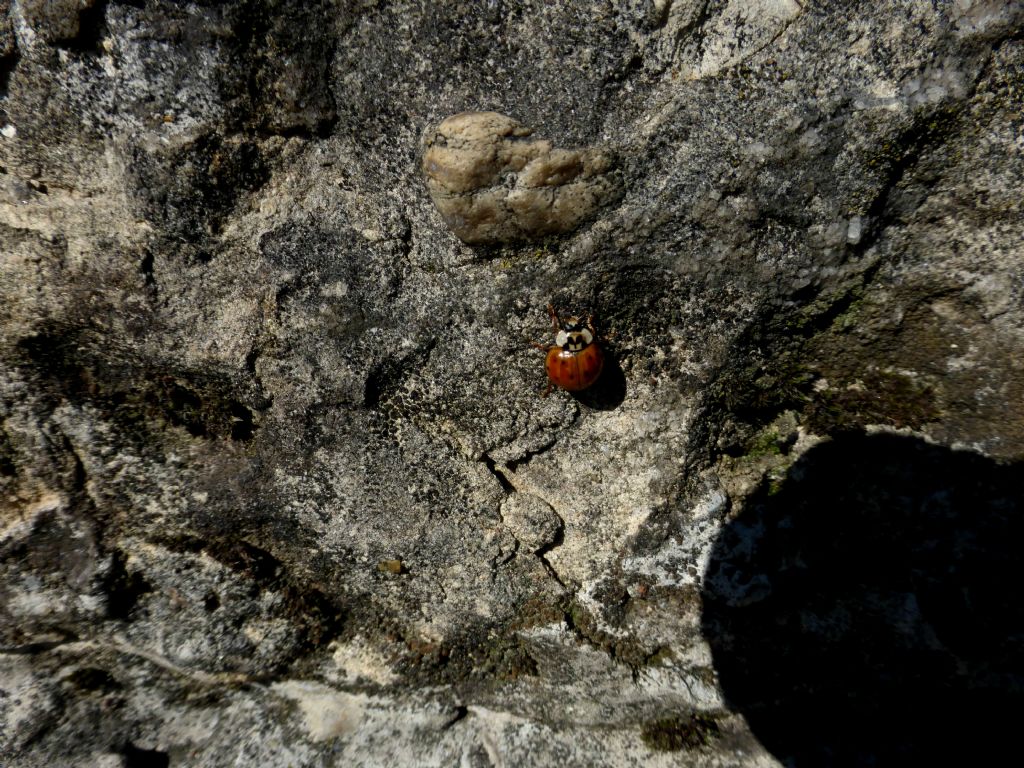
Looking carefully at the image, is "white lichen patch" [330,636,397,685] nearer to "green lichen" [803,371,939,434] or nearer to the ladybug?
the ladybug

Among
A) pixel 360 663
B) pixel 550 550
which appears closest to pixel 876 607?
pixel 550 550

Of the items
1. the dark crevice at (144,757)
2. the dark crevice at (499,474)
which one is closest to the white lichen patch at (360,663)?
the dark crevice at (144,757)

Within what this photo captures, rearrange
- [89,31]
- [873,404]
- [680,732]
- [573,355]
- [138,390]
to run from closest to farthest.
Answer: [89,31]
[573,355]
[873,404]
[138,390]
[680,732]

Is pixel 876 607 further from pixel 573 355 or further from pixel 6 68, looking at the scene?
pixel 6 68

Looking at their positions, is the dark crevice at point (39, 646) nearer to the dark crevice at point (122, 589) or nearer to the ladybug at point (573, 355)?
the dark crevice at point (122, 589)

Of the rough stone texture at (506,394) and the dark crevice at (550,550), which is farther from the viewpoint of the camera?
the dark crevice at (550,550)

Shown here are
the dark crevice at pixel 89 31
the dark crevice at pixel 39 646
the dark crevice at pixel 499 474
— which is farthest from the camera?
the dark crevice at pixel 39 646

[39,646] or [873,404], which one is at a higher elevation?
[873,404]
